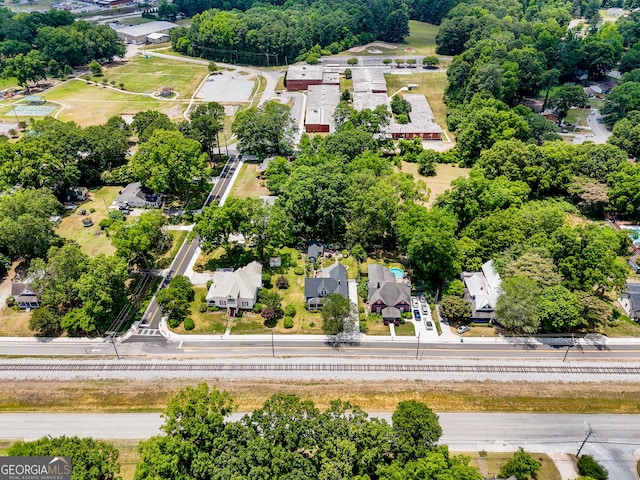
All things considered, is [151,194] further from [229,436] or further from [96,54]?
[96,54]

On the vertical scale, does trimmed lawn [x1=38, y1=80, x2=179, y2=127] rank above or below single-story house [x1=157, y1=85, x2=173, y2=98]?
below

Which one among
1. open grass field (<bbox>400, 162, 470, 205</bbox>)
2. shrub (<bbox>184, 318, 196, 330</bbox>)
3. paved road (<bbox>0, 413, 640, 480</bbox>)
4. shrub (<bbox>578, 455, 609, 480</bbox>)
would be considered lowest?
paved road (<bbox>0, 413, 640, 480</bbox>)

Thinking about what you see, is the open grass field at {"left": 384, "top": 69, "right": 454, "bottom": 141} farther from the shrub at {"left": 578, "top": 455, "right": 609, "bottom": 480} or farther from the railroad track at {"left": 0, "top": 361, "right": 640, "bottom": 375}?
the shrub at {"left": 578, "top": 455, "right": 609, "bottom": 480}

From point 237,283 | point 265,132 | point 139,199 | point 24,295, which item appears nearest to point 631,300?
point 237,283

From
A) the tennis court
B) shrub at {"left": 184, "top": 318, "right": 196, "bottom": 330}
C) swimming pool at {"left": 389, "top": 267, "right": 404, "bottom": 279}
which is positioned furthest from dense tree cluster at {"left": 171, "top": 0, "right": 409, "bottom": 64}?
shrub at {"left": 184, "top": 318, "right": 196, "bottom": 330}

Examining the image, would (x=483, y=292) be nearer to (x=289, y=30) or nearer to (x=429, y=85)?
(x=429, y=85)

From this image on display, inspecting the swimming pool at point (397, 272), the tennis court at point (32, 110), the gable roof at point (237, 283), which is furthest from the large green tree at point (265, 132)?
the tennis court at point (32, 110)

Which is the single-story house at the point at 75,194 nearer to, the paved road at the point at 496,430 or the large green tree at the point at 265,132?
the large green tree at the point at 265,132
